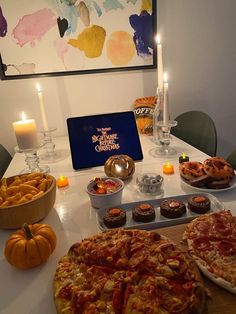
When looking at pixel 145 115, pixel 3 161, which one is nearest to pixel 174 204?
pixel 145 115

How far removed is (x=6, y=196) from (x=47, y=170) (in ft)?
1.46

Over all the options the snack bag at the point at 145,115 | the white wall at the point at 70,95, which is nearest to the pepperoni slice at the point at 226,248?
the snack bag at the point at 145,115

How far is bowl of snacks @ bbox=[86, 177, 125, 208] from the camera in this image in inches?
36.7

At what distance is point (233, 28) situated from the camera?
1942 mm

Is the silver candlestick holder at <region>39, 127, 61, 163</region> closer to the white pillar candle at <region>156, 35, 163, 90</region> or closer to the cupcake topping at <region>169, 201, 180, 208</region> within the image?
the white pillar candle at <region>156, 35, 163, 90</region>

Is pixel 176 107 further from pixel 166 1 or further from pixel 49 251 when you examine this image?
pixel 49 251

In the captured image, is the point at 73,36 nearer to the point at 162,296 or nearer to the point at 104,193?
the point at 104,193

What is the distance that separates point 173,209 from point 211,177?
0.25 metres

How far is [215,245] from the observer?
28.5 inches

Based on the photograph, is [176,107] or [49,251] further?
[176,107]

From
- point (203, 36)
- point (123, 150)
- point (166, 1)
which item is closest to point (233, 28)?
point (203, 36)

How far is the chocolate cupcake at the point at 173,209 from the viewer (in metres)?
0.85

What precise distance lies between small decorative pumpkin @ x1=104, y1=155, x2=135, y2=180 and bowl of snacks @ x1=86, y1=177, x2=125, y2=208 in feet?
0.41

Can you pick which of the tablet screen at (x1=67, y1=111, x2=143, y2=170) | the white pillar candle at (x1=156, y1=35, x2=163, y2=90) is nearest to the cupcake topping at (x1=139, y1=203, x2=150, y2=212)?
the tablet screen at (x1=67, y1=111, x2=143, y2=170)
